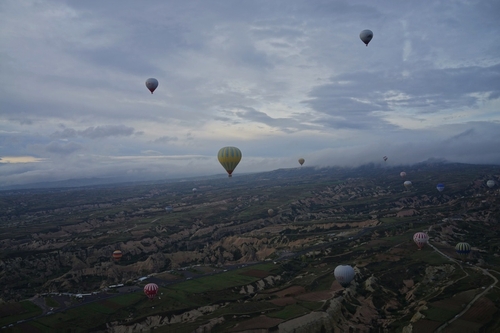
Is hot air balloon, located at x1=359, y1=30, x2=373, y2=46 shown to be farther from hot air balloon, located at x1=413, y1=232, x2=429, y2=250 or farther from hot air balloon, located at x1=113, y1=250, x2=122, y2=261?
hot air balloon, located at x1=113, y1=250, x2=122, y2=261

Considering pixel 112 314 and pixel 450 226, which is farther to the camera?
pixel 450 226

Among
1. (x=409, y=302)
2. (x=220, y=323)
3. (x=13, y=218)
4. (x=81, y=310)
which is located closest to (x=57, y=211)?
(x=13, y=218)

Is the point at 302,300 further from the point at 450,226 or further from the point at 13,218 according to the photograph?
the point at 13,218

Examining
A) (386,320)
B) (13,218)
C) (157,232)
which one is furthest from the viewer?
(13,218)

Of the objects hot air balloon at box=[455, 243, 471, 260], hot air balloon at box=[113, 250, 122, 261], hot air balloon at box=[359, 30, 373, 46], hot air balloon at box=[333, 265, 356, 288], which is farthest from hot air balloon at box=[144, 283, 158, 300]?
hot air balloon at box=[359, 30, 373, 46]

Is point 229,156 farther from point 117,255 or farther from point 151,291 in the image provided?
point 117,255

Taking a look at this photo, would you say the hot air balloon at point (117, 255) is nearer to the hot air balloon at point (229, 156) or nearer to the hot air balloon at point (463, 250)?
the hot air balloon at point (229, 156)

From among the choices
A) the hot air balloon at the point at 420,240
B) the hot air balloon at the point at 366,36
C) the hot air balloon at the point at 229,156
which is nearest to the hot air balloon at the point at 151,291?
the hot air balloon at the point at 229,156

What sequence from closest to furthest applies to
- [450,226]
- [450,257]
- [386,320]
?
A: [386,320] → [450,257] → [450,226]
